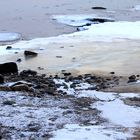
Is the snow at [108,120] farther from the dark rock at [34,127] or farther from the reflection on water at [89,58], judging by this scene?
the reflection on water at [89,58]

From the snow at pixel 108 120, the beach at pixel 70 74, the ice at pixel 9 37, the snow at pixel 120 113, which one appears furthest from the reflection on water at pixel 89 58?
the snow at pixel 120 113

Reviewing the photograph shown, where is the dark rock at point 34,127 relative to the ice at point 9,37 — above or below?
above

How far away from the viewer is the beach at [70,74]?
25.0 ft

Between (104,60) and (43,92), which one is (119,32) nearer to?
(104,60)

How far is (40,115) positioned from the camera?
8125mm

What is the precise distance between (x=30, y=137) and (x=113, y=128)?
1326 mm

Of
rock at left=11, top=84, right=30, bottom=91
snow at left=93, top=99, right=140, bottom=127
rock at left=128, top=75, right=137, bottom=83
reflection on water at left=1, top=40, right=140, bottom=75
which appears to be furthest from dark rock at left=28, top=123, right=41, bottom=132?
reflection on water at left=1, top=40, right=140, bottom=75

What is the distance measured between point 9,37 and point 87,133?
15.1 m

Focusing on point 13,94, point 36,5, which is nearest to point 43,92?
point 13,94

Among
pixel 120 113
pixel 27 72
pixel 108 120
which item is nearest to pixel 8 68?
pixel 27 72

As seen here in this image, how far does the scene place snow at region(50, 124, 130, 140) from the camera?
23.0 feet

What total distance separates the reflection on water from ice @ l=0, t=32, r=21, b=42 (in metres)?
2.62

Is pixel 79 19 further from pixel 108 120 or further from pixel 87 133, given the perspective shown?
pixel 87 133

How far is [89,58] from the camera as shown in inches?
644
